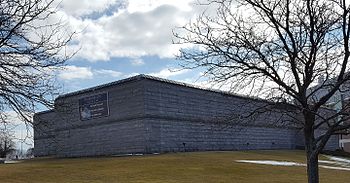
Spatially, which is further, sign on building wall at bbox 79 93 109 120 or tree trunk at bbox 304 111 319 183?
sign on building wall at bbox 79 93 109 120

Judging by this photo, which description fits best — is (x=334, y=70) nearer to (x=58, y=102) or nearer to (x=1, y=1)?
(x=58, y=102)

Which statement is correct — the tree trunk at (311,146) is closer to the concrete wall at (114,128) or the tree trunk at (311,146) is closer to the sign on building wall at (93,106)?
the concrete wall at (114,128)

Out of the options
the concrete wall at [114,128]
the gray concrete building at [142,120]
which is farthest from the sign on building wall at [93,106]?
the concrete wall at [114,128]

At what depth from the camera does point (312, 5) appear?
31.3ft

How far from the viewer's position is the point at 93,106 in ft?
150

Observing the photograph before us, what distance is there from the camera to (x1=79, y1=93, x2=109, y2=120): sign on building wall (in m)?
43.9

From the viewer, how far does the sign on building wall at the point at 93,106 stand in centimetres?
4391

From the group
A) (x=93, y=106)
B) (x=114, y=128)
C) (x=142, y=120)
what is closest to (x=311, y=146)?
(x=142, y=120)

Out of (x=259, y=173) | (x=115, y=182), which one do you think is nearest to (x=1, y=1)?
(x=115, y=182)

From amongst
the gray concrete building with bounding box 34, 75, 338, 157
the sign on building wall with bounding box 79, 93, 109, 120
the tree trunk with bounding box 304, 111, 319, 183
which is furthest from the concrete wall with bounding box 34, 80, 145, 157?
the tree trunk with bounding box 304, 111, 319, 183

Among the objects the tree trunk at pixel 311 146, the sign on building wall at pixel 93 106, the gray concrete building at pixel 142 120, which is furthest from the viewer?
the sign on building wall at pixel 93 106

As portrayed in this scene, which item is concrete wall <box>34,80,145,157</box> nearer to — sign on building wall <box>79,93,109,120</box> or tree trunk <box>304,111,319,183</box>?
sign on building wall <box>79,93,109,120</box>

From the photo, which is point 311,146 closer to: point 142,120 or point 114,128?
point 142,120

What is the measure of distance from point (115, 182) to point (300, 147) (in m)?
52.6
